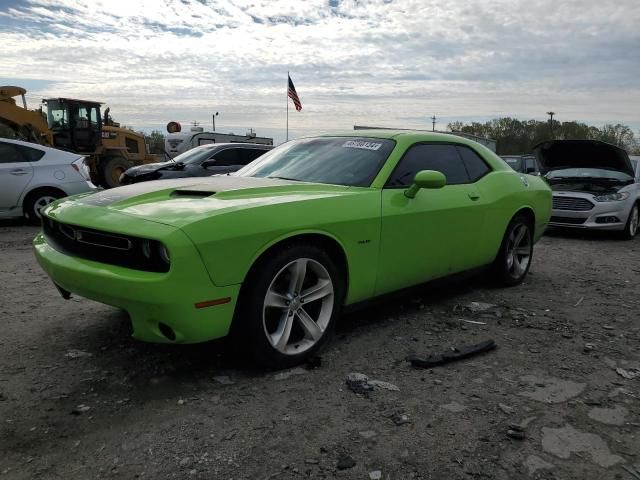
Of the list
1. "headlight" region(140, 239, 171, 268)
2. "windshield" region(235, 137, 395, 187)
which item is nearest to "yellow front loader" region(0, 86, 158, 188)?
"windshield" region(235, 137, 395, 187)

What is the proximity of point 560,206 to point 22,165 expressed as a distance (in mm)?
8694

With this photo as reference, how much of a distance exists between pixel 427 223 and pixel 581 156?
7.14 meters

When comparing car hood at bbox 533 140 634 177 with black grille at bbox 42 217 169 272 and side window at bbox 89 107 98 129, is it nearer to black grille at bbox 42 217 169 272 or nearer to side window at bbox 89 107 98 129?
black grille at bbox 42 217 169 272

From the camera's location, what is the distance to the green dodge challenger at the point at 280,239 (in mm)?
2555

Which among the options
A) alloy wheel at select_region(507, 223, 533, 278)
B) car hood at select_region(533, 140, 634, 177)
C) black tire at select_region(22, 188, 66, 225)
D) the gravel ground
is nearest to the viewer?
the gravel ground

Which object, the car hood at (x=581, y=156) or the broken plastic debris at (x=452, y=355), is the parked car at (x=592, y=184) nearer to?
the car hood at (x=581, y=156)

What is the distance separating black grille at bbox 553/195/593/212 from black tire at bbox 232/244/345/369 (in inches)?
267

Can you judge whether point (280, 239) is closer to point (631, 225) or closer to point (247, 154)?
point (631, 225)

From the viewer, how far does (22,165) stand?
8.07 m

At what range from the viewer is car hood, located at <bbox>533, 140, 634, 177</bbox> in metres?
9.05

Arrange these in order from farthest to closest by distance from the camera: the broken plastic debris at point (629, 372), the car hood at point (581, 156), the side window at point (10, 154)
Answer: the car hood at point (581, 156)
the side window at point (10, 154)
the broken plastic debris at point (629, 372)

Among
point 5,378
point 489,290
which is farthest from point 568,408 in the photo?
point 5,378

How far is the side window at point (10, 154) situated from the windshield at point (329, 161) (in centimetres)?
561

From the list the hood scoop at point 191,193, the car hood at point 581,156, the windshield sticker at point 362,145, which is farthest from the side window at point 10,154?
the car hood at point 581,156
